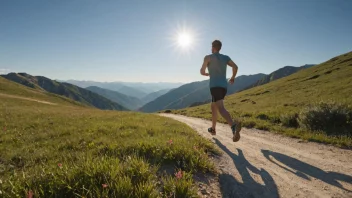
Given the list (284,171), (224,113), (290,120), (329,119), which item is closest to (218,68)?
(224,113)

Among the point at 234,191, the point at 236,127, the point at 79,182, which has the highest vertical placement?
the point at 236,127

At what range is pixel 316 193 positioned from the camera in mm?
4719

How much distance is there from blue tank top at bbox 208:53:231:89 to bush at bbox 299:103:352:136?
25.0 feet

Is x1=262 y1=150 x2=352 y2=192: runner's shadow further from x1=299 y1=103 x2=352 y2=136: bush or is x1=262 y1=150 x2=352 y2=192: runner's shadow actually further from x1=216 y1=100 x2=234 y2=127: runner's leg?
x1=299 y1=103 x2=352 y2=136: bush

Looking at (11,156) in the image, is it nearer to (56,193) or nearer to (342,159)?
(56,193)

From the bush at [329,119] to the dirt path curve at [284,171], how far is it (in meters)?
3.94

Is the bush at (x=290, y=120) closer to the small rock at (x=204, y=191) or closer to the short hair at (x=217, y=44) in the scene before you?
the short hair at (x=217, y=44)

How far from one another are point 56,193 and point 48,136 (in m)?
8.76

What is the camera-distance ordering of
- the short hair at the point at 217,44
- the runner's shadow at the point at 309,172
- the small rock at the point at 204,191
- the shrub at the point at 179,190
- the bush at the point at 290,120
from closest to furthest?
the shrub at the point at 179,190 < the small rock at the point at 204,191 < the runner's shadow at the point at 309,172 < the short hair at the point at 217,44 < the bush at the point at 290,120

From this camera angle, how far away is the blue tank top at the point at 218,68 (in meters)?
8.11

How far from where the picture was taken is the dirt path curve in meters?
4.80

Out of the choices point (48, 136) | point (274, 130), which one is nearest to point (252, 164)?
point (274, 130)

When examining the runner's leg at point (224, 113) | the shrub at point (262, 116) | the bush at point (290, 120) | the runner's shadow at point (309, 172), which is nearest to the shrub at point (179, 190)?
the runner's shadow at point (309, 172)

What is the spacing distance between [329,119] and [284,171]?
28.4ft
